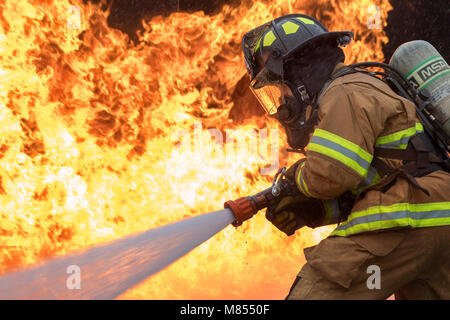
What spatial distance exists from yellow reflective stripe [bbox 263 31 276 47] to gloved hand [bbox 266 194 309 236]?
1048 mm

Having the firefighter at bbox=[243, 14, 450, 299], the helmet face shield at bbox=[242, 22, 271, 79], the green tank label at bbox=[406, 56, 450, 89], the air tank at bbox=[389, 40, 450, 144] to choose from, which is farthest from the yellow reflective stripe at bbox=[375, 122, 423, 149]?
the helmet face shield at bbox=[242, 22, 271, 79]

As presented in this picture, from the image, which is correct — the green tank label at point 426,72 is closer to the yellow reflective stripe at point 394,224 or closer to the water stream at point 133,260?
the yellow reflective stripe at point 394,224

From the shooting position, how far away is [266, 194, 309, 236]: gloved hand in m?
2.88

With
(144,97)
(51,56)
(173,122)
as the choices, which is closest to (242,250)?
(173,122)

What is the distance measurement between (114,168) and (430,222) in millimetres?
3324

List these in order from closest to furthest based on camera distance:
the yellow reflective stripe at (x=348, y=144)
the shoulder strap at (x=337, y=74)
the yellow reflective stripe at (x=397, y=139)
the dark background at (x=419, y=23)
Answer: the yellow reflective stripe at (x=348, y=144)
the yellow reflective stripe at (x=397, y=139)
the shoulder strap at (x=337, y=74)
the dark background at (x=419, y=23)

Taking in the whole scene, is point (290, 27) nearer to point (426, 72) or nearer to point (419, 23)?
point (426, 72)

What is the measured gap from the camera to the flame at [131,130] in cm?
429

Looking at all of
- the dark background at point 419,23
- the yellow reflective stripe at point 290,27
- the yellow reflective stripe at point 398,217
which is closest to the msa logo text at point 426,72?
the yellow reflective stripe at point 290,27

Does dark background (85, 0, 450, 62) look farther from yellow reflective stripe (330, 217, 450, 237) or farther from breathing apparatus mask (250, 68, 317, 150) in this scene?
yellow reflective stripe (330, 217, 450, 237)

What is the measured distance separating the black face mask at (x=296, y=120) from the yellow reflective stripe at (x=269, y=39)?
38cm

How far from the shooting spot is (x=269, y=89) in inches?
120

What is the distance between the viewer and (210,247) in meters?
5.22

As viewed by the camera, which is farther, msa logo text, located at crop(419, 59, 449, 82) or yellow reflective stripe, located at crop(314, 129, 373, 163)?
msa logo text, located at crop(419, 59, 449, 82)
